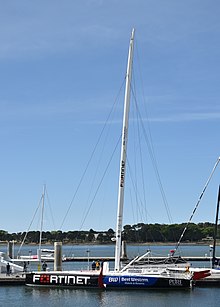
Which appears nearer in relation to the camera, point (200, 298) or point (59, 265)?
point (200, 298)

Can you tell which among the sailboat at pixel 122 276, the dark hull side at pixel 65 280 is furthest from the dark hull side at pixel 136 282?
the dark hull side at pixel 65 280

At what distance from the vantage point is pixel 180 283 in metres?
47.2

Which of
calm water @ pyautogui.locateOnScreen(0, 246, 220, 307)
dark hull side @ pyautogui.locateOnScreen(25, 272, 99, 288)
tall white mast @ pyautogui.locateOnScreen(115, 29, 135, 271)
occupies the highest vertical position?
tall white mast @ pyautogui.locateOnScreen(115, 29, 135, 271)

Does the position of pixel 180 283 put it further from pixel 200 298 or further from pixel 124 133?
pixel 124 133

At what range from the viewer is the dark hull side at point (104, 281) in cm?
4653

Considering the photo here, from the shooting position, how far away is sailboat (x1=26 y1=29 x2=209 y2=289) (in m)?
46.6

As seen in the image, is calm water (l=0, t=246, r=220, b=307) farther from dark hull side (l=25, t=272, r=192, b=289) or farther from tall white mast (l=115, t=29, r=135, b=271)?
tall white mast (l=115, t=29, r=135, b=271)

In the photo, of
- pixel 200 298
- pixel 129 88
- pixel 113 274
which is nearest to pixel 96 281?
pixel 113 274

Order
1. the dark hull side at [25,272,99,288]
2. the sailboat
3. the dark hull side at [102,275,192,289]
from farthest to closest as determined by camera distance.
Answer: the dark hull side at [25,272,99,288] → the sailboat → the dark hull side at [102,275,192,289]

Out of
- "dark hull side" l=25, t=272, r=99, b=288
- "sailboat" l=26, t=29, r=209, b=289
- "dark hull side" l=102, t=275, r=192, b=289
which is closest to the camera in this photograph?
"dark hull side" l=102, t=275, r=192, b=289

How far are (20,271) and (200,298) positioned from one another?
794 inches

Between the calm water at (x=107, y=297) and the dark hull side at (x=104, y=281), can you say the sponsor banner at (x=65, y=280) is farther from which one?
the calm water at (x=107, y=297)

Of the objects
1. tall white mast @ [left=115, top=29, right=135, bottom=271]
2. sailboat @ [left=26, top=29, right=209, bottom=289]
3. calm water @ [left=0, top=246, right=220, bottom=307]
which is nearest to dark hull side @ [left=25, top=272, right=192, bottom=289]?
sailboat @ [left=26, top=29, right=209, bottom=289]

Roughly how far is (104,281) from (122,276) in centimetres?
141
